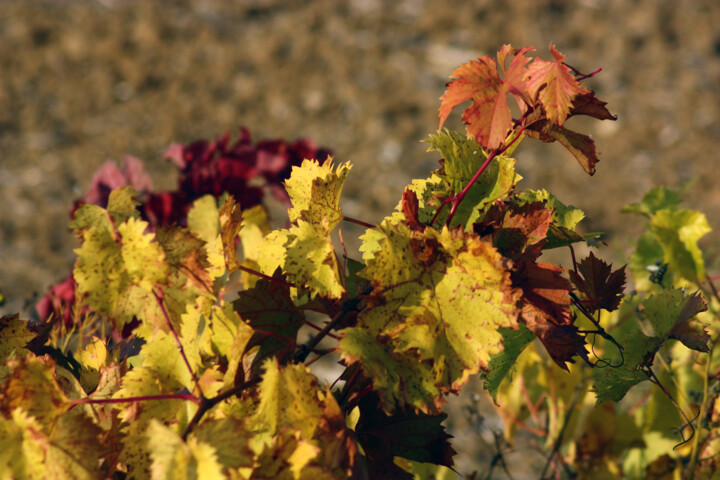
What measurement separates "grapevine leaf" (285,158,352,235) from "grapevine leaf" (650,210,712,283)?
48cm

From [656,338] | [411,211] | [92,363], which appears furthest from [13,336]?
[656,338]

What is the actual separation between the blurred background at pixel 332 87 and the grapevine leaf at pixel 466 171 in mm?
2531

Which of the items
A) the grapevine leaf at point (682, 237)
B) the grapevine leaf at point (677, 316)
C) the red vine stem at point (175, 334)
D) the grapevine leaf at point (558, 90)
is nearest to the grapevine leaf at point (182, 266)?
the red vine stem at point (175, 334)

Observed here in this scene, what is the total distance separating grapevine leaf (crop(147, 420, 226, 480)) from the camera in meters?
0.50

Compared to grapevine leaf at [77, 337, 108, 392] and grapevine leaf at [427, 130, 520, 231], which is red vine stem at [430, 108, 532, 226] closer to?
grapevine leaf at [427, 130, 520, 231]

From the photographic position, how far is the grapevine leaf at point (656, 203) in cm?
104

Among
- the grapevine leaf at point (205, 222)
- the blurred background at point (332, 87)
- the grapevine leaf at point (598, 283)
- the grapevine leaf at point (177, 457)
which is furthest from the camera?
the blurred background at point (332, 87)

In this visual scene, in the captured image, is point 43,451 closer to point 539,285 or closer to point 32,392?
point 32,392

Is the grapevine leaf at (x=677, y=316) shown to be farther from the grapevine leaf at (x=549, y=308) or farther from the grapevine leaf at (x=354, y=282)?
the grapevine leaf at (x=354, y=282)

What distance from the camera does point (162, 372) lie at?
641mm

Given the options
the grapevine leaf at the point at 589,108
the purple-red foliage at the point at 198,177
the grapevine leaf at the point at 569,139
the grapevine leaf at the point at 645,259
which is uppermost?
the grapevine leaf at the point at 589,108

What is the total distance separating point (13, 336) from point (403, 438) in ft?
1.27

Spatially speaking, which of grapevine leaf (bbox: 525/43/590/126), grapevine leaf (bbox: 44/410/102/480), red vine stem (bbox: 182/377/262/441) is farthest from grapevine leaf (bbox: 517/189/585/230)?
grapevine leaf (bbox: 44/410/102/480)

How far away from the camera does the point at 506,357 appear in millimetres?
679
